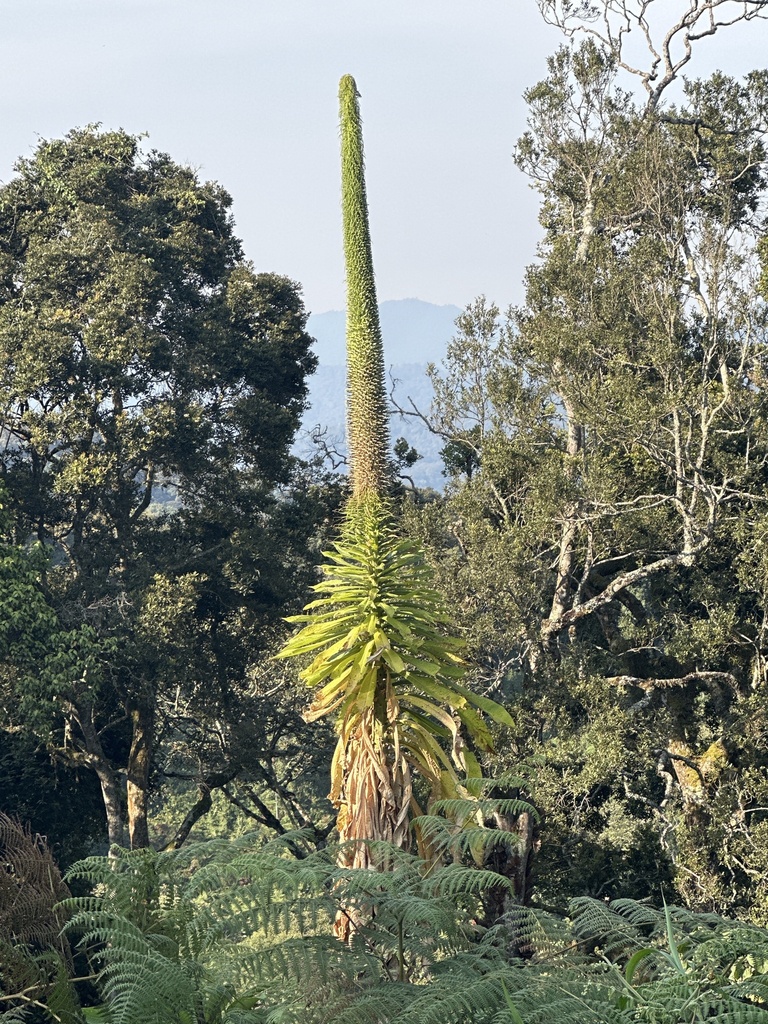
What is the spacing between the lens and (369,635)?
1045 cm

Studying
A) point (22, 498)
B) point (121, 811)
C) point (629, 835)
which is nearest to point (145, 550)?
point (22, 498)

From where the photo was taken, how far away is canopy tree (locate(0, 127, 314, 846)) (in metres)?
19.9

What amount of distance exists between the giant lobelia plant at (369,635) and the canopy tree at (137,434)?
870cm

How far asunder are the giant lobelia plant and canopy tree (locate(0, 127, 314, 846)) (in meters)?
8.70

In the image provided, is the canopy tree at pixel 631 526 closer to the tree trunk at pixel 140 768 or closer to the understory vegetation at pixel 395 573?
the understory vegetation at pixel 395 573

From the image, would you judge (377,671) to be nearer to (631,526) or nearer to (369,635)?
(369,635)

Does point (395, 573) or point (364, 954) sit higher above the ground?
point (395, 573)

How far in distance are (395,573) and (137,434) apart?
1082 centimetres

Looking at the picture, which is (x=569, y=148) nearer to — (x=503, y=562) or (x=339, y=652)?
(x=503, y=562)

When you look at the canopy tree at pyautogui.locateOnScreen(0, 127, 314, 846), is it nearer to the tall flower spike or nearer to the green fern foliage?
the tall flower spike

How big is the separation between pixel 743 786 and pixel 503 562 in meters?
4.20

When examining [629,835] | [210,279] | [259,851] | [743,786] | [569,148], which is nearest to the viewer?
[259,851]

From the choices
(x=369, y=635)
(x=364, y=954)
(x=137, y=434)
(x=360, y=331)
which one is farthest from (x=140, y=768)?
(x=364, y=954)

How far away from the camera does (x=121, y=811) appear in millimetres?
20484
